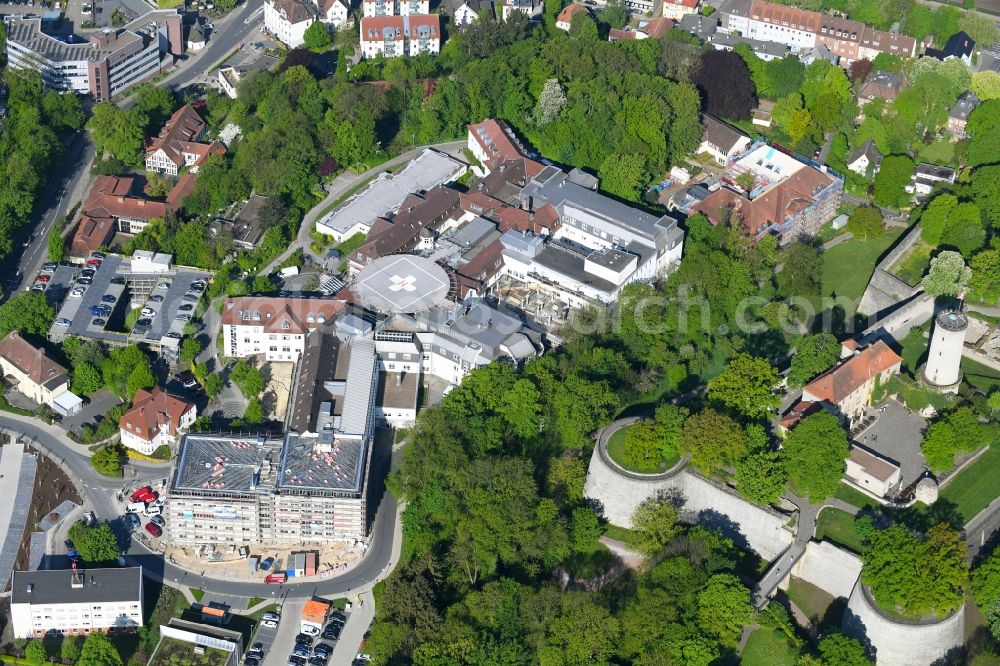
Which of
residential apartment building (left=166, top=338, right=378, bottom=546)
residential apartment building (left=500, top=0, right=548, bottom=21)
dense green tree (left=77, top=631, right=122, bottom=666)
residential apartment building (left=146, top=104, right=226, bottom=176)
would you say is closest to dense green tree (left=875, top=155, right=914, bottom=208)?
residential apartment building (left=500, top=0, right=548, bottom=21)

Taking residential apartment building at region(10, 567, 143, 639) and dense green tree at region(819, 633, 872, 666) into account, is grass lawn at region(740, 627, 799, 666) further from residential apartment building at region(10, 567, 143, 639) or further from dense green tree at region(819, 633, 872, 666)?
residential apartment building at region(10, 567, 143, 639)

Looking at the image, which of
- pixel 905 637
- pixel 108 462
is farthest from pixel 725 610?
pixel 108 462

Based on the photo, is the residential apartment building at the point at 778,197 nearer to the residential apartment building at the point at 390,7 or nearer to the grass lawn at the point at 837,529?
the grass lawn at the point at 837,529

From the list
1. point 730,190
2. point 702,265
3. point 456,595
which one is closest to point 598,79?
point 730,190

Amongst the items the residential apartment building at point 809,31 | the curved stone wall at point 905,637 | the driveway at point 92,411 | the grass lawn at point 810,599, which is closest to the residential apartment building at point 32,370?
the driveway at point 92,411

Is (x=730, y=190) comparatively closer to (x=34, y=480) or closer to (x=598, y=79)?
(x=598, y=79)

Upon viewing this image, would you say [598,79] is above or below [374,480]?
above

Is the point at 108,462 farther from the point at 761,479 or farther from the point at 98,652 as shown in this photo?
the point at 761,479

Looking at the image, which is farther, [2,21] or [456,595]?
[2,21]
